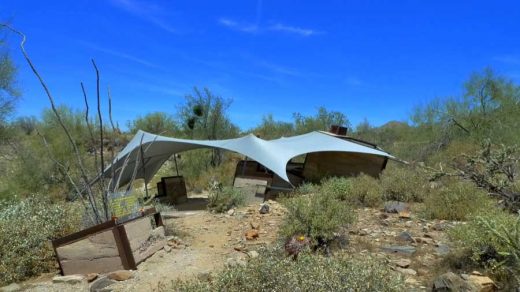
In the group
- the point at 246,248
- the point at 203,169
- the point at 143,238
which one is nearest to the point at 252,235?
the point at 246,248

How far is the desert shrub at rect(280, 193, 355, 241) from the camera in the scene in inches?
237

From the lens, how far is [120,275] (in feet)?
17.7

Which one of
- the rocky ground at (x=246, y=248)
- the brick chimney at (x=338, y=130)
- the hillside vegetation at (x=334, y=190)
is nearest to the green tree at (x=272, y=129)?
the hillside vegetation at (x=334, y=190)

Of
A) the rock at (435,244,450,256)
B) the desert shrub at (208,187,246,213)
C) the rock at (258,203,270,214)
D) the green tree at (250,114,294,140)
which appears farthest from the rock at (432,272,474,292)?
the green tree at (250,114,294,140)

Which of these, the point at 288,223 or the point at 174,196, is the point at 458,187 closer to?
the point at 288,223

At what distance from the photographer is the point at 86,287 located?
5.32 m

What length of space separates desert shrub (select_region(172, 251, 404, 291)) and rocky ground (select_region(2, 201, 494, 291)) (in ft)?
3.02

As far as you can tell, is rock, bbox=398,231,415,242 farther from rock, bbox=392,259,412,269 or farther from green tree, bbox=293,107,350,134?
green tree, bbox=293,107,350,134

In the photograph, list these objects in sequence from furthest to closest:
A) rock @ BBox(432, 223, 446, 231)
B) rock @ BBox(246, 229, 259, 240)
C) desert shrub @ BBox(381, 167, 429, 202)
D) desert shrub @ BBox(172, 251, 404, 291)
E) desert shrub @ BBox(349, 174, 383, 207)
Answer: desert shrub @ BBox(381, 167, 429, 202) < desert shrub @ BBox(349, 174, 383, 207) < rock @ BBox(246, 229, 259, 240) < rock @ BBox(432, 223, 446, 231) < desert shrub @ BBox(172, 251, 404, 291)

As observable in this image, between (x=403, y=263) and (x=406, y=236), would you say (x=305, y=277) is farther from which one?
(x=406, y=236)

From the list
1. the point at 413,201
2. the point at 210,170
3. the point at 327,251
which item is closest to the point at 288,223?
the point at 327,251

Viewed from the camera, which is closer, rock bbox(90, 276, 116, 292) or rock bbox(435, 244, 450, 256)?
rock bbox(90, 276, 116, 292)

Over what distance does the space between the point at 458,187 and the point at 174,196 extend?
23.6 feet

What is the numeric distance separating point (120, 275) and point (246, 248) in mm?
1854
